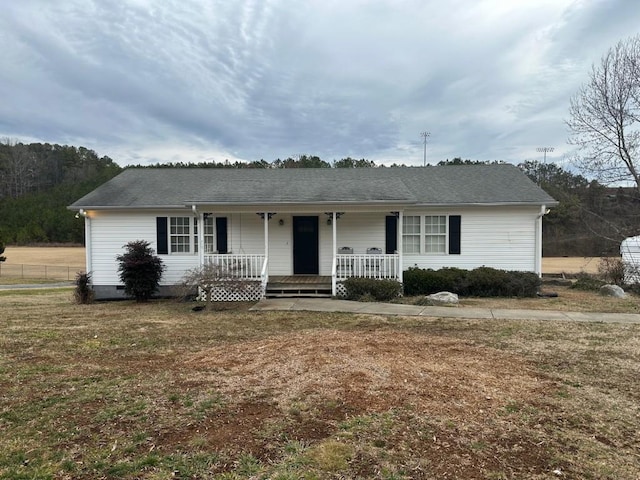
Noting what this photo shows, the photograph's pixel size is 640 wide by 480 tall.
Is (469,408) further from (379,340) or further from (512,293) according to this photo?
(512,293)

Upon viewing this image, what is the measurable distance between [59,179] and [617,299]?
9823 cm

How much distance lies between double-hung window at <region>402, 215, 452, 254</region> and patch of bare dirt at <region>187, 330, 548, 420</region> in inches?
294

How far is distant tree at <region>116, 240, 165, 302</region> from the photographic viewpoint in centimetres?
1305

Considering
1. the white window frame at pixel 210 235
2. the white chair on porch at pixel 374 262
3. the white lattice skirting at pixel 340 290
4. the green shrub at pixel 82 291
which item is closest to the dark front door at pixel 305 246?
the white chair on porch at pixel 374 262

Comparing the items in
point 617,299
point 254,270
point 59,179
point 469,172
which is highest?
→ point 59,179

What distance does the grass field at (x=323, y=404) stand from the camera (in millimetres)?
3338

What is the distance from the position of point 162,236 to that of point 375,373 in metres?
11.3

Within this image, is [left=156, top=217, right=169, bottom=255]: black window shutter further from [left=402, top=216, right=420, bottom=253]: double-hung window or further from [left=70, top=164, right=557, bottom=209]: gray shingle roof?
[left=402, top=216, right=420, bottom=253]: double-hung window

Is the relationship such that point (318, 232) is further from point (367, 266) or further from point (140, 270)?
point (140, 270)

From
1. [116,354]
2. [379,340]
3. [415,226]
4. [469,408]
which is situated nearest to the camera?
[469,408]

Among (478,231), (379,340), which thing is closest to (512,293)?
(478,231)

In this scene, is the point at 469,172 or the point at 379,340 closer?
the point at 379,340

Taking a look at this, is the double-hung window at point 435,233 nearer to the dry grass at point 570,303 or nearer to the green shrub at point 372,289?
the dry grass at point 570,303

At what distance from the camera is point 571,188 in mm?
48906
